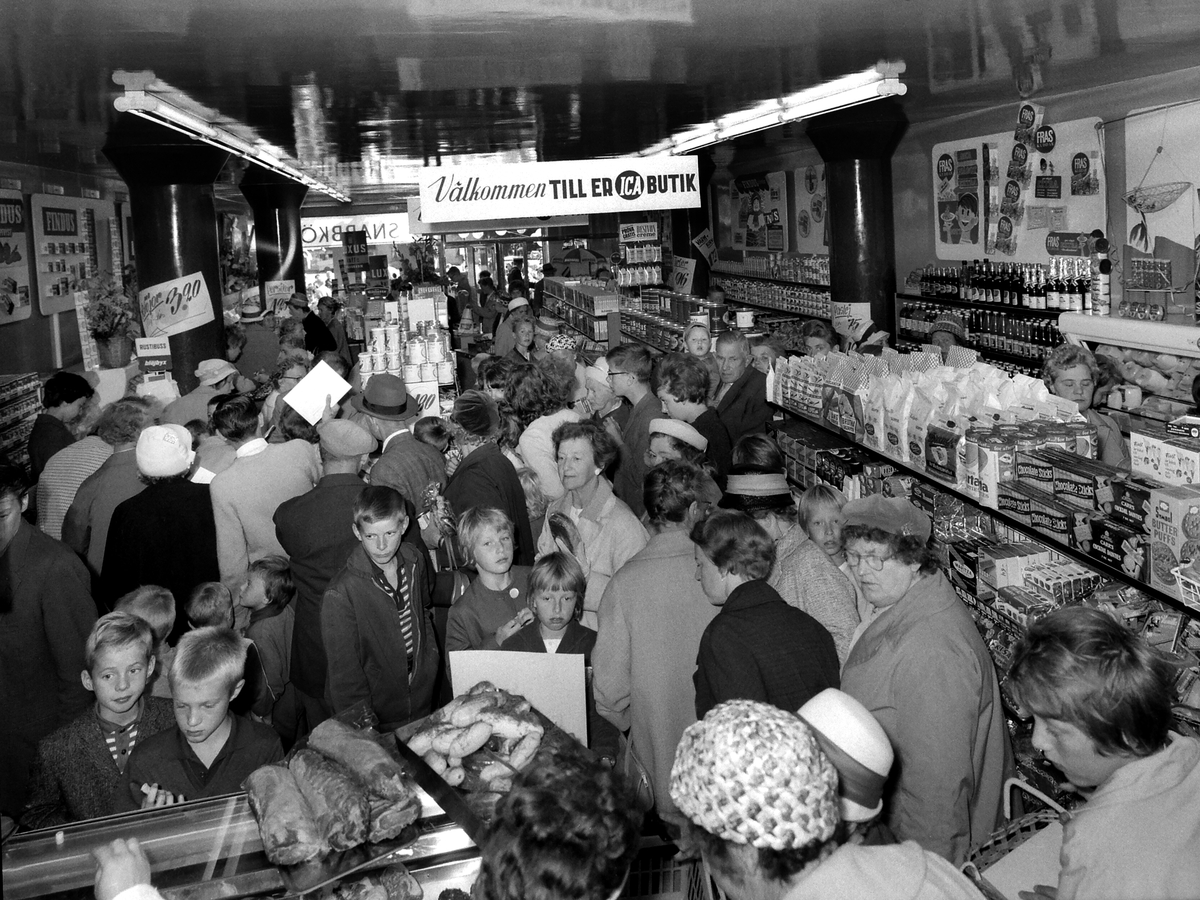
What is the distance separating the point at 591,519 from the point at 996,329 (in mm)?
6828

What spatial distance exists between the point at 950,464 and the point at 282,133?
282 inches

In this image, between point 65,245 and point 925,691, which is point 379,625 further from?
point 65,245

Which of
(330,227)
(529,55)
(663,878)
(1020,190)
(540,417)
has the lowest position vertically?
(663,878)

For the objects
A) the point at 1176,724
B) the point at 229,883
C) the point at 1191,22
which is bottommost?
the point at 1176,724

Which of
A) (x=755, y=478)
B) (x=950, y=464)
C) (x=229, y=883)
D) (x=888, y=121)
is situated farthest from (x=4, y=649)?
(x=888, y=121)

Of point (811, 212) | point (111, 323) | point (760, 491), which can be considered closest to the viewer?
point (760, 491)

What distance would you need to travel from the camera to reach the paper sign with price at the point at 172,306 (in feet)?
35.8

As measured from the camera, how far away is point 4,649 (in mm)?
3949

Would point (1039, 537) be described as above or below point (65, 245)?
below

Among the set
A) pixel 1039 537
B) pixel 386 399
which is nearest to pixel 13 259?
pixel 386 399

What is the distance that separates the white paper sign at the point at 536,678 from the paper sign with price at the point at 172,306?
886cm

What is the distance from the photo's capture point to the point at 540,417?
594cm

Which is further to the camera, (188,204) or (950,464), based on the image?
(188,204)

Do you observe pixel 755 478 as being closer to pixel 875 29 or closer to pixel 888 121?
pixel 875 29
